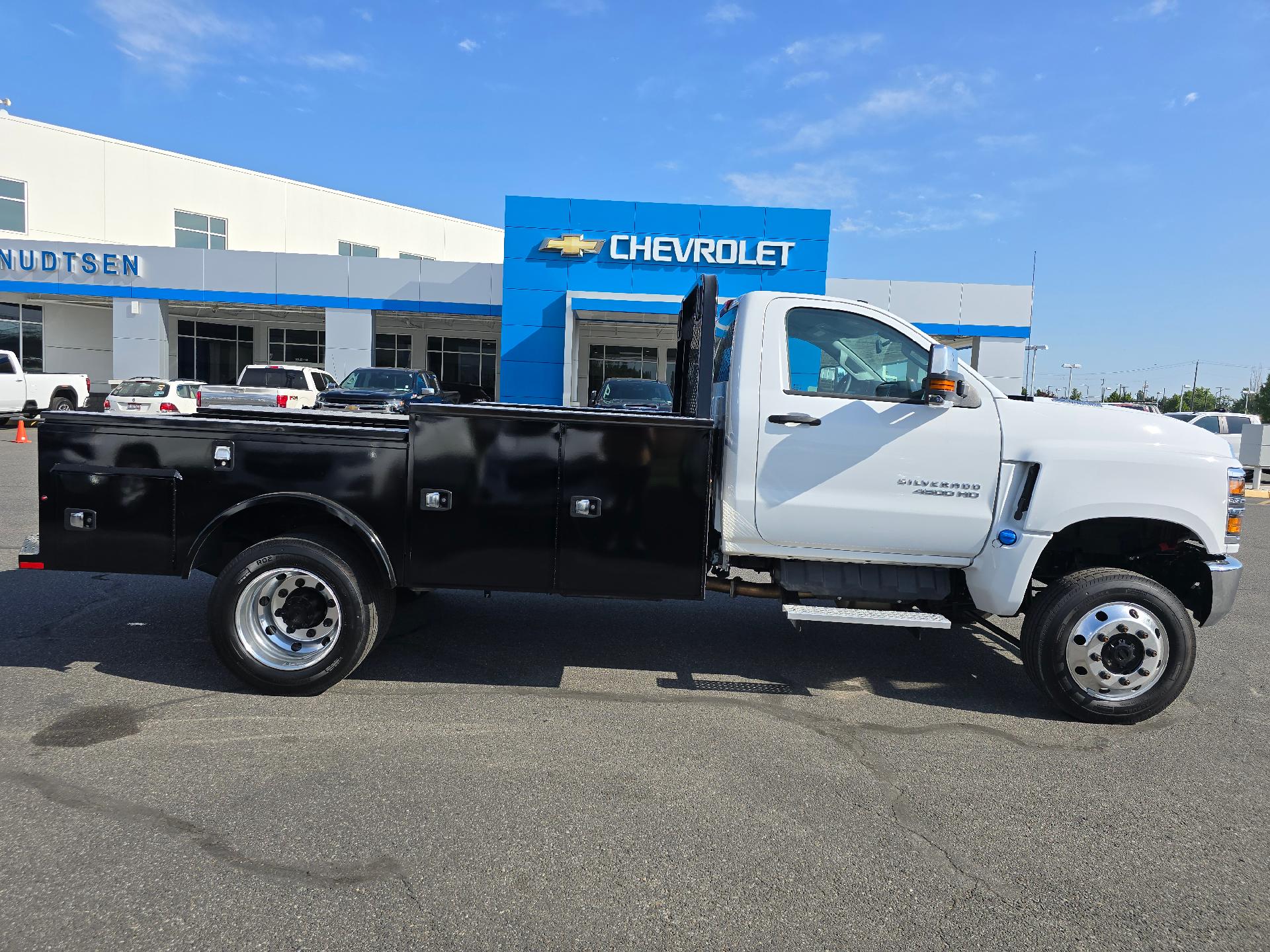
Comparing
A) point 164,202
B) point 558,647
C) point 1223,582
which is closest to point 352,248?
point 164,202

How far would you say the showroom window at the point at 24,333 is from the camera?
3247 centimetres

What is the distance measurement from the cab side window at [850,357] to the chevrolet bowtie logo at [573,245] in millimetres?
21212

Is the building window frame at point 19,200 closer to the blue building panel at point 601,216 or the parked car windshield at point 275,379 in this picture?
the parked car windshield at point 275,379

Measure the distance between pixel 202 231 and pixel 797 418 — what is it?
40.4 m

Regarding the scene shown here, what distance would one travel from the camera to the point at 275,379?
21.1m

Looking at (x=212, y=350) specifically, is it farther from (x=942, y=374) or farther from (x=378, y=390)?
(x=942, y=374)

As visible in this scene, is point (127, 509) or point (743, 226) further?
point (743, 226)

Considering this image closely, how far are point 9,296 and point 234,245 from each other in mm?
9221

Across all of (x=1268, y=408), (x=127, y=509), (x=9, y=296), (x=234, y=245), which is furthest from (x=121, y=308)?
(x=1268, y=408)

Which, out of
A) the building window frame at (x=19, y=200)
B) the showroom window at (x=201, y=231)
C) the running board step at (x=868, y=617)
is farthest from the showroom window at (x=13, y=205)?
the running board step at (x=868, y=617)

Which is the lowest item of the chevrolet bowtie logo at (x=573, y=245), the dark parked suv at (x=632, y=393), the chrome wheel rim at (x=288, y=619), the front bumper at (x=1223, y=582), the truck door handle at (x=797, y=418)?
the chrome wheel rim at (x=288, y=619)

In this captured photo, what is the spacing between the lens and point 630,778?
148 inches

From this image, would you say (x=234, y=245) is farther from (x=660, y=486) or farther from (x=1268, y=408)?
(x=1268, y=408)

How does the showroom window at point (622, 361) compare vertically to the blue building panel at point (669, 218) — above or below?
below
